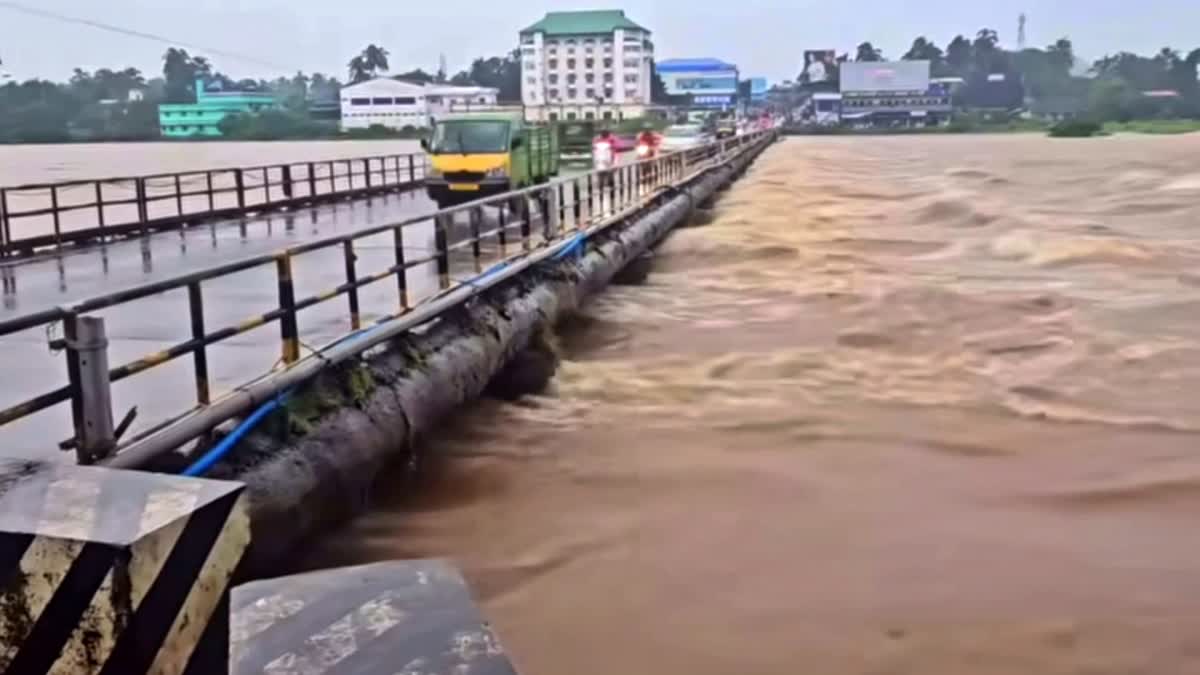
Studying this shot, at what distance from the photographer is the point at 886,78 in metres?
144

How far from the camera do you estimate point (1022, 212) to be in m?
31.1

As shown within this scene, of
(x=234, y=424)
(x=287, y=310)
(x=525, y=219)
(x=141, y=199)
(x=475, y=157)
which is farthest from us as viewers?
(x=475, y=157)

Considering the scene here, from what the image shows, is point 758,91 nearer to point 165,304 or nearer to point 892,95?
point 892,95

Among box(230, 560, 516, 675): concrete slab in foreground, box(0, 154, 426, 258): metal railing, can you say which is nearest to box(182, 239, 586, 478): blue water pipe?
box(230, 560, 516, 675): concrete slab in foreground

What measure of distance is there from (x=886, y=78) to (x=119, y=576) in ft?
487

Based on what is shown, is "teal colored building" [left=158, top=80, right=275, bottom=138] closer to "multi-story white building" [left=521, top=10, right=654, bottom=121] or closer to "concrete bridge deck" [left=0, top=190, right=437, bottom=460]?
"multi-story white building" [left=521, top=10, right=654, bottom=121]

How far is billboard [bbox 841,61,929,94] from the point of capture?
14250 cm

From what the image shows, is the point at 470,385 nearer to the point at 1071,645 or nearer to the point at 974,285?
the point at 1071,645

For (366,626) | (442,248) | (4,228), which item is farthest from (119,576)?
(4,228)

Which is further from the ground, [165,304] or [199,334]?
[199,334]

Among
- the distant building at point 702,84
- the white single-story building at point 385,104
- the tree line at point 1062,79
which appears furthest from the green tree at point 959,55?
the white single-story building at point 385,104

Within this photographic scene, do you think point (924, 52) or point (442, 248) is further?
A: point (924, 52)

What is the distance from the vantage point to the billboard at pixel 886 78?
14250 centimetres

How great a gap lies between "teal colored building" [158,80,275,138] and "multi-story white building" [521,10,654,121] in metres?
28.5
